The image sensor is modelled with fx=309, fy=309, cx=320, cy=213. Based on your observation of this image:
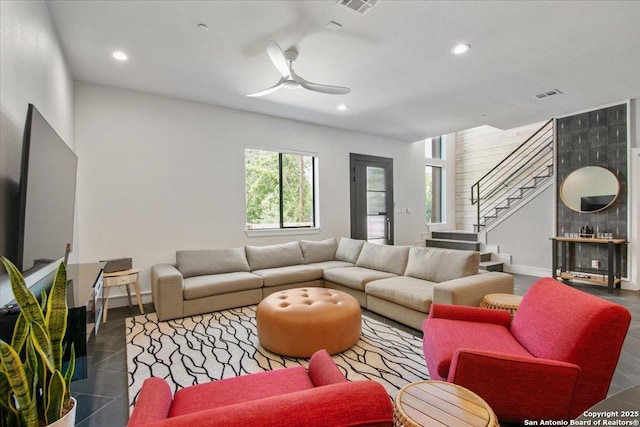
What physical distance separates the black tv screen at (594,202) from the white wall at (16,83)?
6.96 metres

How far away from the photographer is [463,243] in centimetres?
686

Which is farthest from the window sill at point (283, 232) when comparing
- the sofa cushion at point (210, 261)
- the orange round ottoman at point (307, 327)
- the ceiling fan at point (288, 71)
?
the ceiling fan at point (288, 71)

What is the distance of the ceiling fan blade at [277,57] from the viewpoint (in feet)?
8.90

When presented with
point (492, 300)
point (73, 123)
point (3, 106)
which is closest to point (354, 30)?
point (3, 106)

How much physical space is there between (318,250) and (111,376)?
10.7ft

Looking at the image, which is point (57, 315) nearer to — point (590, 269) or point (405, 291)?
point (405, 291)

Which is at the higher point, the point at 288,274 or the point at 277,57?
the point at 277,57

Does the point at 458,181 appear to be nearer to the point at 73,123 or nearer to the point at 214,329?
the point at 214,329

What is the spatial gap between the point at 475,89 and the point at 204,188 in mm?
4020

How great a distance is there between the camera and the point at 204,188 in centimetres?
460

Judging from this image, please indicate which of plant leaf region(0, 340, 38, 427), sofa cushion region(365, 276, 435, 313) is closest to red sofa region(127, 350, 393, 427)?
plant leaf region(0, 340, 38, 427)

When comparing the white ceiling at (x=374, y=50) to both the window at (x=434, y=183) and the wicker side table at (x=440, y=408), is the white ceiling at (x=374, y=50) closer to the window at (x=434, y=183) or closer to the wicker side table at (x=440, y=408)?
the wicker side table at (x=440, y=408)

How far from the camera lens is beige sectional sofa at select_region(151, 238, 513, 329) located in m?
3.12

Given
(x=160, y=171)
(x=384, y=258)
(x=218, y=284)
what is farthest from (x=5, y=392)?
(x=384, y=258)
